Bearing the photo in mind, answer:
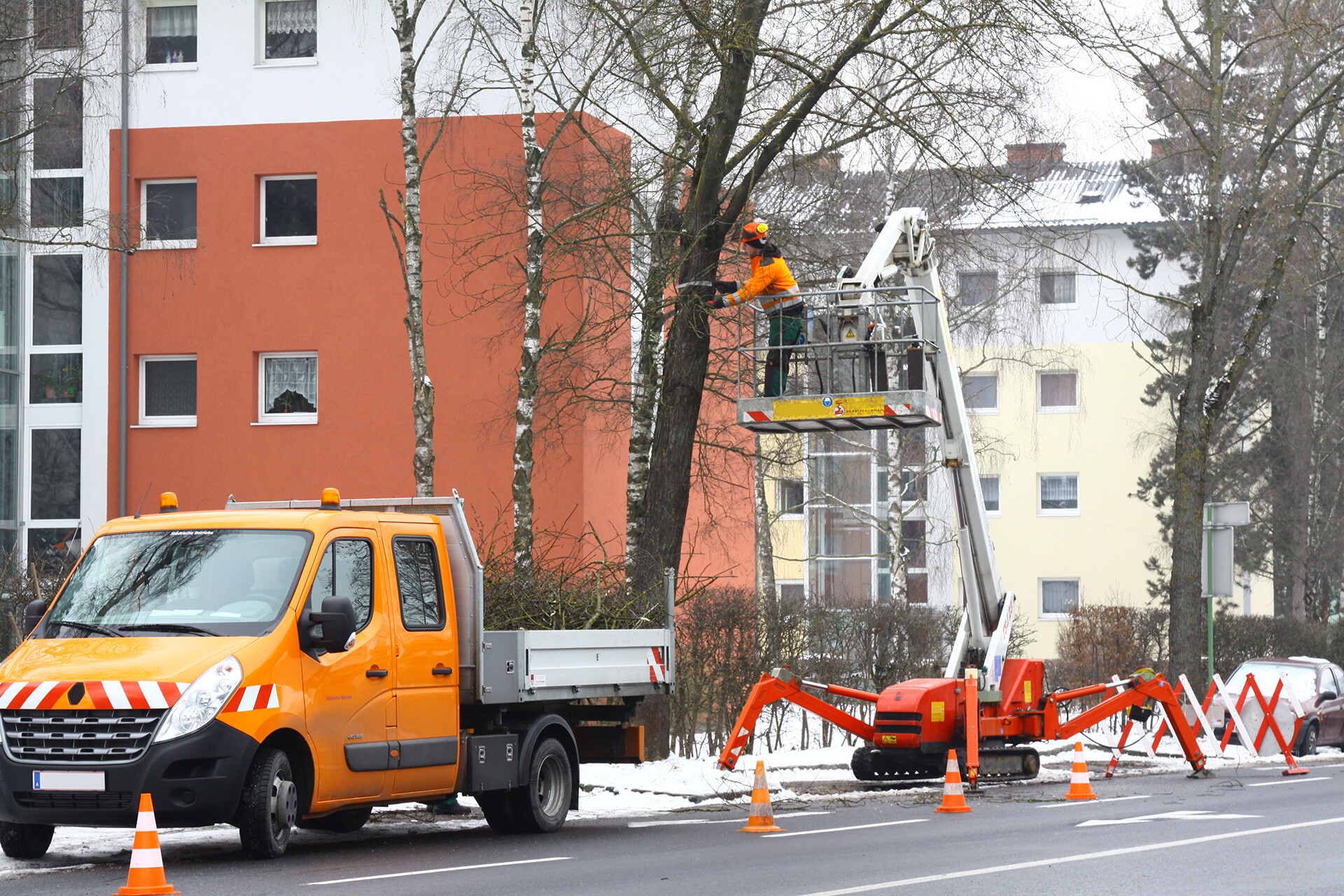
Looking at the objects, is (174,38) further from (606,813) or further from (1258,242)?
(1258,242)

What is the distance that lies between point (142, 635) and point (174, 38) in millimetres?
22706

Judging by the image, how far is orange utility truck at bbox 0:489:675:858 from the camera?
945 centimetres

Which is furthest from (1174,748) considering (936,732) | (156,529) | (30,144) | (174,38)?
(174,38)

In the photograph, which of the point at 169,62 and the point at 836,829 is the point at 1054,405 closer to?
the point at 169,62

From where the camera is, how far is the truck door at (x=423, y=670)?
11.0 m

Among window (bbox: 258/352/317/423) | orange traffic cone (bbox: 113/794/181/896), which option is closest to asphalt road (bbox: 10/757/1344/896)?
orange traffic cone (bbox: 113/794/181/896)

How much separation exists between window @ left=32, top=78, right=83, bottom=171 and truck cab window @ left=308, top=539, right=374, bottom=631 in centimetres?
985

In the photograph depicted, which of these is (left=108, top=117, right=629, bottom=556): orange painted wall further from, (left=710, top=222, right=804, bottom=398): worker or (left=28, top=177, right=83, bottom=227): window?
(left=710, top=222, right=804, bottom=398): worker

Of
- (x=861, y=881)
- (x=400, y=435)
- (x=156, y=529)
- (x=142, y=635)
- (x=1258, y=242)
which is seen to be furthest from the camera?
(x=1258, y=242)

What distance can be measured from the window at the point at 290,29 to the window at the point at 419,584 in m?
20.0

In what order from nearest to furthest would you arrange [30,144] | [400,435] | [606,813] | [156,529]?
[156,529] < [606,813] < [30,144] < [400,435]

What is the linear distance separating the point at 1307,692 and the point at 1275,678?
21.2 inches

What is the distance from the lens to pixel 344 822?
1213cm

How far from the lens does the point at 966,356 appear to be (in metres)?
42.5
